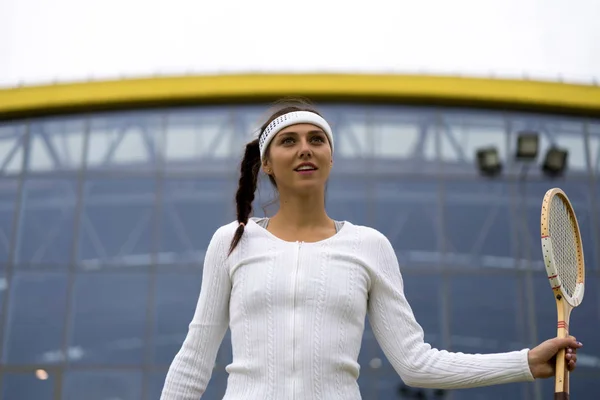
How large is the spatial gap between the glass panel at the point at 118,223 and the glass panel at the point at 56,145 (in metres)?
0.57

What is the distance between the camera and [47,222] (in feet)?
48.9

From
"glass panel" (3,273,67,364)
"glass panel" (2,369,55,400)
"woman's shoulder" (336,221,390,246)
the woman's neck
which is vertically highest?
"glass panel" (3,273,67,364)

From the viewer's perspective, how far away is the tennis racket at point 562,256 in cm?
296

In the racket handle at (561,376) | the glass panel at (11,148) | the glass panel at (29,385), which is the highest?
the glass panel at (11,148)

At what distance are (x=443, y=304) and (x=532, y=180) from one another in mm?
2579

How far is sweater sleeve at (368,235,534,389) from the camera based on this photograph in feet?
8.55

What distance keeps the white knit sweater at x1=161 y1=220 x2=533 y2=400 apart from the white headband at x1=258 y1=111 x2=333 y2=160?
0.27 meters

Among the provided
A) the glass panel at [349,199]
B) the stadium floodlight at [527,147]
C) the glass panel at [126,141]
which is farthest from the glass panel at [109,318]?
the stadium floodlight at [527,147]

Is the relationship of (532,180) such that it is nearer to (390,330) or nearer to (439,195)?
(439,195)

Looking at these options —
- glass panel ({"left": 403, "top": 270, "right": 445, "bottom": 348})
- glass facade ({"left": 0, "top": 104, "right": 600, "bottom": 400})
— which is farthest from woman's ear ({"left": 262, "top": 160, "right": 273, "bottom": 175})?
glass panel ({"left": 403, "top": 270, "right": 445, "bottom": 348})

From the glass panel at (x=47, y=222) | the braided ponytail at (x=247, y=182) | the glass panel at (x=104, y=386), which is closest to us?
the braided ponytail at (x=247, y=182)

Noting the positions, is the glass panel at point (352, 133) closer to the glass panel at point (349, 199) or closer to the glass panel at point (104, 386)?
the glass panel at point (349, 199)

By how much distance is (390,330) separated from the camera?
2.73 meters

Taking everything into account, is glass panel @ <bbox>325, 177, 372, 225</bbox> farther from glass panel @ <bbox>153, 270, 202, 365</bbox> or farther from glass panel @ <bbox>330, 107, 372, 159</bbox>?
glass panel @ <bbox>153, 270, 202, 365</bbox>
